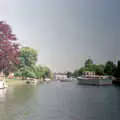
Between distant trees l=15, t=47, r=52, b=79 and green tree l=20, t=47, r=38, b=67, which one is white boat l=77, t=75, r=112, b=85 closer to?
distant trees l=15, t=47, r=52, b=79

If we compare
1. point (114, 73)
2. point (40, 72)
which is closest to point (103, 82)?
point (114, 73)

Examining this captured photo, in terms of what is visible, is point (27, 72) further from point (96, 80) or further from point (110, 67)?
point (110, 67)

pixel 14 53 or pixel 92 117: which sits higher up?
pixel 14 53

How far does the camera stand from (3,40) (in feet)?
49.7

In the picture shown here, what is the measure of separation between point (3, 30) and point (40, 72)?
1615 cm

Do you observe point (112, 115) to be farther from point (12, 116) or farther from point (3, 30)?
point (3, 30)

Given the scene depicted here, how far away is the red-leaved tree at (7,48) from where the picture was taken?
14734mm

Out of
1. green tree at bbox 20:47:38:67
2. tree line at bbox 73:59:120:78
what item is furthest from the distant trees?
tree line at bbox 73:59:120:78

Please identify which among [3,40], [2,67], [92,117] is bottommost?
[92,117]

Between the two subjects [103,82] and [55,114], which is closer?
[55,114]

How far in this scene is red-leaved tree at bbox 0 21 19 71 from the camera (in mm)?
14734

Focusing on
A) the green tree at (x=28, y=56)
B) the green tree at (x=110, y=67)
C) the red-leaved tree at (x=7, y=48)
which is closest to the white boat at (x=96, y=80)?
the green tree at (x=110, y=67)

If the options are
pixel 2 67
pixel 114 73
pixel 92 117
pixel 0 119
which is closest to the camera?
pixel 0 119

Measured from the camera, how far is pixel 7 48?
14844mm
